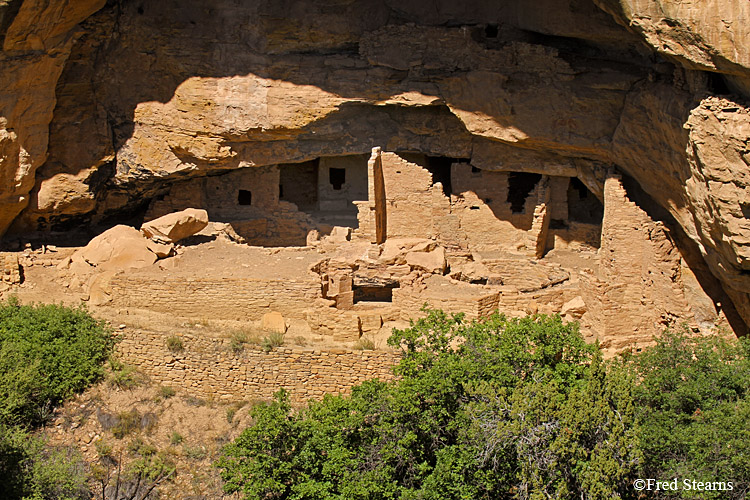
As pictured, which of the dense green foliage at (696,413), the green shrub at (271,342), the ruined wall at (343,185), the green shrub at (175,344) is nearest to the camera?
the dense green foliage at (696,413)

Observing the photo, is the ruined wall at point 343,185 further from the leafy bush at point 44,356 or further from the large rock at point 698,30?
the large rock at point 698,30

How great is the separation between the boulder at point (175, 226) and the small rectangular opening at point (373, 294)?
3738 millimetres

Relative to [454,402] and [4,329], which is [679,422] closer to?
[454,402]

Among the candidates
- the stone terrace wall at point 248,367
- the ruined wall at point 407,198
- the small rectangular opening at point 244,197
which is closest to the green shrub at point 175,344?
the stone terrace wall at point 248,367

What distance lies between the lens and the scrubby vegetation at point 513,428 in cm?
1135

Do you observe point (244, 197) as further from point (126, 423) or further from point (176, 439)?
point (176, 439)

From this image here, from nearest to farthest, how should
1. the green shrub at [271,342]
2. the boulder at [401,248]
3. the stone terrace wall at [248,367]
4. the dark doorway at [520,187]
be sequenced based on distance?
the stone terrace wall at [248,367] → the green shrub at [271,342] → the boulder at [401,248] → the dark doorway at [520,187]

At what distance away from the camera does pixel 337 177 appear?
2219 centimetres

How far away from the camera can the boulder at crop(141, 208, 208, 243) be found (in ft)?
58.1

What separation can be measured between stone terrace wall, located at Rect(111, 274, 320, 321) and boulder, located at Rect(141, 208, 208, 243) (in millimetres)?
1565

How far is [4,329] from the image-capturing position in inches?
596

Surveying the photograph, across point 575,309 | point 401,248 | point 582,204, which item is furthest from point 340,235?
point 582,204

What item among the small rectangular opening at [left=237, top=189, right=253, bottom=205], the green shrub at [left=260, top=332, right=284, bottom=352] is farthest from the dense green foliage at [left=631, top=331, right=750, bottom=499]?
the small rectangular opening at [left=237, top=189, right=253, bottom=205]

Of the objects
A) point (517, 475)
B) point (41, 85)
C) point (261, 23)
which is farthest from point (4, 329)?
point (517, 475)
